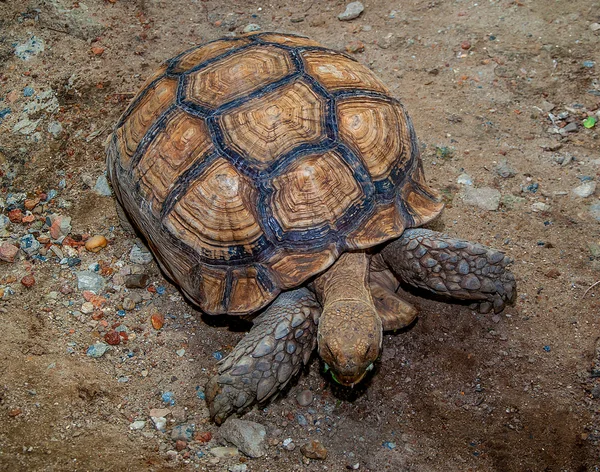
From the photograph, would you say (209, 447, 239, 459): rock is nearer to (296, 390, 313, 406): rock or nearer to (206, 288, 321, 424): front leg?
(206, 288, 321, 424): front leg

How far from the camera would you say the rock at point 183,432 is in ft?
10.8

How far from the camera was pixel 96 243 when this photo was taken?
4434mm

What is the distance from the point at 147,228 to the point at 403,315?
5.57 ft

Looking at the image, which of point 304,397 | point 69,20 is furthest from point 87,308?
point 69,20

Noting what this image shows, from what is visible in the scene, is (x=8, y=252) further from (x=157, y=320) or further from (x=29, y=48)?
(x=29, y=48)

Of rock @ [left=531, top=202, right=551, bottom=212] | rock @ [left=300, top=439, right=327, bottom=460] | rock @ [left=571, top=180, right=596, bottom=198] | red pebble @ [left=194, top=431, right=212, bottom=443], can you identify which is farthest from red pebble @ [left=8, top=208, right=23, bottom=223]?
rock @ [left=571, top=180, right=596, bottom=198]

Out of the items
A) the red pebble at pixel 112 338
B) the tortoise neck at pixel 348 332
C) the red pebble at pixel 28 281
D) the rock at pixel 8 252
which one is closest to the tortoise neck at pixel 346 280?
the tortoise neck at pixel 348 332

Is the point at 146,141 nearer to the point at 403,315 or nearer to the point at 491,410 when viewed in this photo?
the point at 403,315

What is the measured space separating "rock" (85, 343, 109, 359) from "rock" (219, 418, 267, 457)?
36.3 inches

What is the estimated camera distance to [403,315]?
3.65 metres

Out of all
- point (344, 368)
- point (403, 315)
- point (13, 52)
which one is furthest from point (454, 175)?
point (13, 52)

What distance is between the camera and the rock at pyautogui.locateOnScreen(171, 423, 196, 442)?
10.8 feet

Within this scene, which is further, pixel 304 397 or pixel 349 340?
pixel 304 397

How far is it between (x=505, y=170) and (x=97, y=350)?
A: 3.30 m
